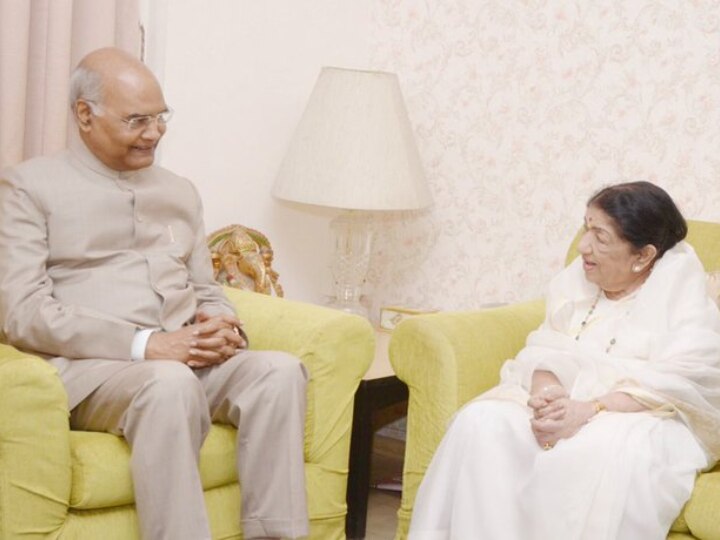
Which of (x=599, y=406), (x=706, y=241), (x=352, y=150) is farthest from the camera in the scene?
(x=352, y=150)

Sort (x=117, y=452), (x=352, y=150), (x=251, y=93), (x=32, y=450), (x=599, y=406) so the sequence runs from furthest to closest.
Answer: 1. (x=251, y=93)
2. (x=352, y=150)
3. (x=599, y=406)
4. (x=117, y=452)
5. (x=32, y=450)

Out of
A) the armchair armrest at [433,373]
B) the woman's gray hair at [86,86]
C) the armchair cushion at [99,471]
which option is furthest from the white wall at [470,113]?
the armchair cushion at [99,471]

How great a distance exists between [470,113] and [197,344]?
1.56 meters

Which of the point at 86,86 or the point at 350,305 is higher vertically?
the point at 86,86

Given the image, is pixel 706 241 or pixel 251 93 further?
pixel 251 93

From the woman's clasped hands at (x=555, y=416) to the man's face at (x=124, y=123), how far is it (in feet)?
3.48

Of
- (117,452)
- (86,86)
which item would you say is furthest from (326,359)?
(86,86)

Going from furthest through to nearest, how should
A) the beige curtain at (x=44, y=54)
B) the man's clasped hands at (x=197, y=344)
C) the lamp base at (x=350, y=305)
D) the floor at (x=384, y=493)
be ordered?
the lamp base at (x=350, y=305) < the floor at (x=384, y=493) < the beige curtain at (x=44, y=54) < the man's clasped hands at (x=197, y=344)

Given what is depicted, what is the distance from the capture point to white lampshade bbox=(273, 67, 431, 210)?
354cm

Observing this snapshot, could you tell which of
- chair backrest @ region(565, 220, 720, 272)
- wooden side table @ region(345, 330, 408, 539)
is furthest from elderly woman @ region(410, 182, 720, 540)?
wooden side table @ region(345, 330, 408, 539)

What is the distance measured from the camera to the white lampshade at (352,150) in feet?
11.6

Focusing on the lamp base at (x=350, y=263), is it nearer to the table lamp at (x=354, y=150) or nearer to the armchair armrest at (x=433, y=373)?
the table lamp at (x=354, y=150)

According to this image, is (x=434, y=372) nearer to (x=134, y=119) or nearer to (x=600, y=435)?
(x=600, y=435)

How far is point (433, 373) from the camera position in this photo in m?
2.76
